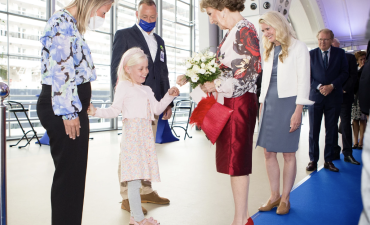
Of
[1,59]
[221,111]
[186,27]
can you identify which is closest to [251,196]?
[221,111]

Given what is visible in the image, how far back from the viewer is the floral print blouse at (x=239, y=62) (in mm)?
1699

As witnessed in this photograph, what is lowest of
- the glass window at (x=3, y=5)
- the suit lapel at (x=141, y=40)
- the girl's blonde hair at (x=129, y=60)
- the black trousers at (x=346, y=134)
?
the black trousers at (x=346, y=134)

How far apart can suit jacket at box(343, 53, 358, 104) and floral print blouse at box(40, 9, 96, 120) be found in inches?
166

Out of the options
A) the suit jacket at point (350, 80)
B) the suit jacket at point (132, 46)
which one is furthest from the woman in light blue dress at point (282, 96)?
the suit jacket at point (350, 80)

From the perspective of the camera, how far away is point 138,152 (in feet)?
7.15

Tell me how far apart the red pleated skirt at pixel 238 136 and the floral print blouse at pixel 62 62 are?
0.89 m

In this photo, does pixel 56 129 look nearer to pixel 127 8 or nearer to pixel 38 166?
pixel 38 166

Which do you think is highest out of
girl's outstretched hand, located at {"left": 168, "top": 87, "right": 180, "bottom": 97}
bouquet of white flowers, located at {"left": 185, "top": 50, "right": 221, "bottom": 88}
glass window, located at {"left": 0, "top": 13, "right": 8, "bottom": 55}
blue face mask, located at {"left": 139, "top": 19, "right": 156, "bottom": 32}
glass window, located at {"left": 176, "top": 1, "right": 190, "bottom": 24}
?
glass window, located at {"left": 176, "top": 1, "right": 190, "bottom": 24}

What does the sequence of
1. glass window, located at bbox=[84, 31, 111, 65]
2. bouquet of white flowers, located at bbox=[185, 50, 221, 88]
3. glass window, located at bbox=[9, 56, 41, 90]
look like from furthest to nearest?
glass window, located at bbox=[84, 31, 111, 65] < glass window, located at bbox=[9, 56, 41, 90] < bouquet of white flowers, located at bbox=[185, 50, 221, 88]

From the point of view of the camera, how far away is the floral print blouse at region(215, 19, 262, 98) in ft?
5.57

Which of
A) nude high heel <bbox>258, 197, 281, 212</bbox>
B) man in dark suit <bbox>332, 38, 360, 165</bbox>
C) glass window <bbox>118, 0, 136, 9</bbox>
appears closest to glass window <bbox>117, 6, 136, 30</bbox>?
glass window <bbox>118, 0, 136, 9</bbox>

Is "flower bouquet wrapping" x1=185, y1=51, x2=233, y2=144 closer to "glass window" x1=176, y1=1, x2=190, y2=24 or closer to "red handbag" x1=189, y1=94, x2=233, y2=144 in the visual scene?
"red handbag" x1=189, y1=94, x2=233, y2=144

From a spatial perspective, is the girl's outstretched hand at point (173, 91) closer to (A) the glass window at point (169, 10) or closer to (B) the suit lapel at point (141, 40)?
(B) the suit lapel at point (141, 40)

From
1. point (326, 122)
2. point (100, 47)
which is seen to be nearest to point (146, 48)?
point (326, 122)
